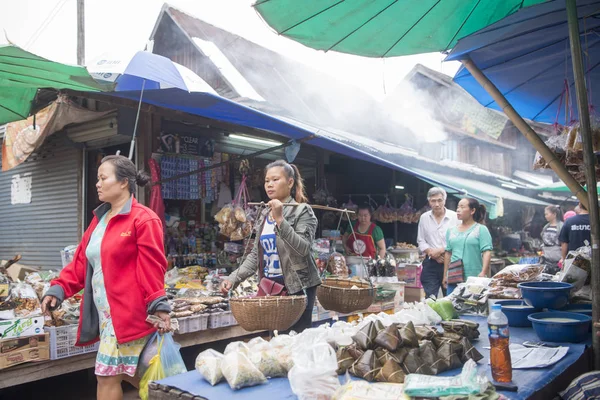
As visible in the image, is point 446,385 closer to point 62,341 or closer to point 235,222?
point 62,341

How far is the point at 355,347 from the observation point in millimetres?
2402

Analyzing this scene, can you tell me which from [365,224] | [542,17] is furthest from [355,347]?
[365,224]

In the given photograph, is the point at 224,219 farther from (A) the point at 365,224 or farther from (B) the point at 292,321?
(B) the point at 292,321

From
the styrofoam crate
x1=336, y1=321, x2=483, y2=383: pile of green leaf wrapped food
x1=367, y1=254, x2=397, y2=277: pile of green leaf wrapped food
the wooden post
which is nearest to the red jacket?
x1=336, y1=321, x2=483, y2=383: pile of green leaf wrapped food

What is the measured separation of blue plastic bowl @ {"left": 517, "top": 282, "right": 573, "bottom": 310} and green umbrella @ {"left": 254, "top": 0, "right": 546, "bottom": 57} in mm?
1959

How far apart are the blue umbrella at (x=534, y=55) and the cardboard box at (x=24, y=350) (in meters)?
4.15

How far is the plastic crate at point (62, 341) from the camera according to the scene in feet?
13.8

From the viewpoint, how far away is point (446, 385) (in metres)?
1.91

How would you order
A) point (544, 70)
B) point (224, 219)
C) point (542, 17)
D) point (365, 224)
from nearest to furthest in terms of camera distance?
point (542, 17), point (544, 70), point (224, 219), point (365, 224)

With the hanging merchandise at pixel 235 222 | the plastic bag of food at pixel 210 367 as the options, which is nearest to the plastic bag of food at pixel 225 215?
the hanging merchandise at pixel 235 222

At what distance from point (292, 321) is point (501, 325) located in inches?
60.1

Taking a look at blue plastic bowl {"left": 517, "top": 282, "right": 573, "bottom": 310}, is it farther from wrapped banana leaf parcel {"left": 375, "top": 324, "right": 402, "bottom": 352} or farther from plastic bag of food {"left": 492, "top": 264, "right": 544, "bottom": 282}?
wrapped banana leaf parcel {"left": 375, "top": 324, "right": 402, "bottom": 352}

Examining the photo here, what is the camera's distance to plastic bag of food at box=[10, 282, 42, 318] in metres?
4.50

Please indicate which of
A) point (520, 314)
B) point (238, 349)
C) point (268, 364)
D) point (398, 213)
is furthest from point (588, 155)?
point (398, 213)
